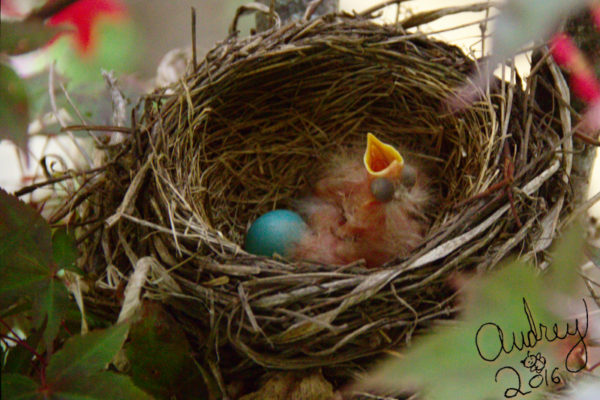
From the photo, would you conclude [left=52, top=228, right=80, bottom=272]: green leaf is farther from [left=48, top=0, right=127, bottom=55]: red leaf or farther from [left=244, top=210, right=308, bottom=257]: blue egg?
[left=244, top=210, right=308, bottom=257]: blue egg

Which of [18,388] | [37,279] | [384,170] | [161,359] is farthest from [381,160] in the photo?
[18,388]

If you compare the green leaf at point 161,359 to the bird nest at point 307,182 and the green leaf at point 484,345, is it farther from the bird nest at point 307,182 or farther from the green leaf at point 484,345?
the green leaf at point 484,345

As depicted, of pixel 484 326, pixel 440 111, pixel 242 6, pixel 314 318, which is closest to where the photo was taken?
pixel 484 326

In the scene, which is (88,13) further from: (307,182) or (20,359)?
(307,182)

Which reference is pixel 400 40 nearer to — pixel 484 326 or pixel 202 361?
pixel 202 361

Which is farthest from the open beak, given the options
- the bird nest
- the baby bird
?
the bird nest

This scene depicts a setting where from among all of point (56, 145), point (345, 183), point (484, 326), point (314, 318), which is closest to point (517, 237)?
point (314, 318)
